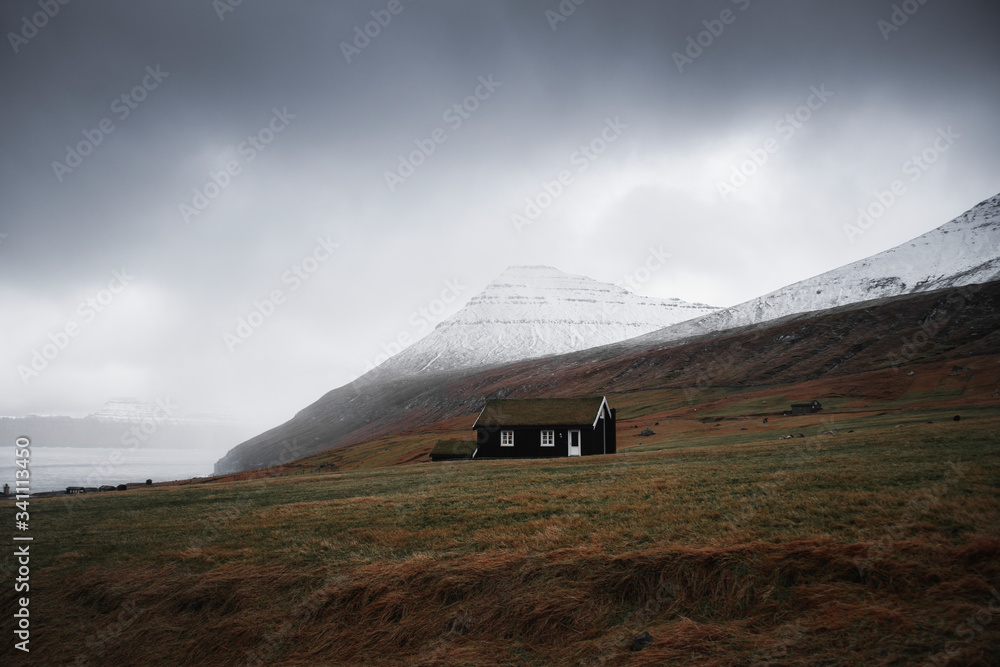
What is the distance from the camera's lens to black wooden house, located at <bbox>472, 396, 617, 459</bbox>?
53969 millimetres

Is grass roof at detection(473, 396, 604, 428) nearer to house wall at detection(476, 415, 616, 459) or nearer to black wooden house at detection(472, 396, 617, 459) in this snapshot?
black wooden house at detection(472, 396, 617, 459)

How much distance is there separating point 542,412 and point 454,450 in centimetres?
1228

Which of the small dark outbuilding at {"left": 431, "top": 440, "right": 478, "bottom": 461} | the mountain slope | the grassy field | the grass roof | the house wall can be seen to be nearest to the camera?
the grassy field

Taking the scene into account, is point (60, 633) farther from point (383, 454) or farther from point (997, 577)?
point (383, 454)

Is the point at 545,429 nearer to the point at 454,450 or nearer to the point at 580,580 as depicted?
the point at 454,450

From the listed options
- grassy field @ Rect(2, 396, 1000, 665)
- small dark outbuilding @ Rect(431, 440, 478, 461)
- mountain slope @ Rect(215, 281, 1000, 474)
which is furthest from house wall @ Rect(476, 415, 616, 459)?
mountain slope @ Rect(215, 281, 1000, 474)

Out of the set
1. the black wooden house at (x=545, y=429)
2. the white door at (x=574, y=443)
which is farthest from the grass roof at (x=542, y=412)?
the white door at (x=574, y=443)

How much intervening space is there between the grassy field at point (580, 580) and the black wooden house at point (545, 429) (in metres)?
34.2

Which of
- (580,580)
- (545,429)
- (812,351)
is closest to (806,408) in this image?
(545,429)

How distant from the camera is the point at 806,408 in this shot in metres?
73.4

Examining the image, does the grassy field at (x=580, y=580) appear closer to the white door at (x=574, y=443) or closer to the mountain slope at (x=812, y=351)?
the white door at (x=574, y=443)

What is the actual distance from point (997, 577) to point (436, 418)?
18478 centimetres

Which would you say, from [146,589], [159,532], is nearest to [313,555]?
[146,589]

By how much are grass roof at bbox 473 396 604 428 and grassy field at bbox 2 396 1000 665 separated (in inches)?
1357
